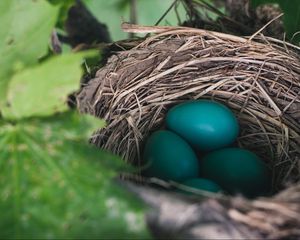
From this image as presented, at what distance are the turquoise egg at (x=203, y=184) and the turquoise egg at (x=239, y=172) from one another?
1.6 inches

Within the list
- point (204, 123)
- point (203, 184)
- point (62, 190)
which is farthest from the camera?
point (204, 123)

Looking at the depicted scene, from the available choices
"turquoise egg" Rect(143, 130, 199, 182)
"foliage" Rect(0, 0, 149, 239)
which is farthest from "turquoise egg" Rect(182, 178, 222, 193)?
"foliage" Rect(0, 0, 149, 239)

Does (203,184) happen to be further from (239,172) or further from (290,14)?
(290,14)

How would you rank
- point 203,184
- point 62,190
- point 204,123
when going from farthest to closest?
point 204,123 → point 203,184 → point 62,190

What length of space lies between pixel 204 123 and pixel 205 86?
0.34ft

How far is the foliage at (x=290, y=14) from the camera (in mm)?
909

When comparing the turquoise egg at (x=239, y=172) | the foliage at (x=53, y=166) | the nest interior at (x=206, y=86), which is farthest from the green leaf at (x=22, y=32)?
the turquoise egg at (x=239, y=172)

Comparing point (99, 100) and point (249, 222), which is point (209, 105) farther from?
point (249, 222)

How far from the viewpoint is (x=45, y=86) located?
564mm

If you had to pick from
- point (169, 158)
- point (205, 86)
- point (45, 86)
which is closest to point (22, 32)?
point (45, 86)

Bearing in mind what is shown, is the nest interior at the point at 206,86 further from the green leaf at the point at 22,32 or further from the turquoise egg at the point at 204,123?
the green leaf at the point at 22,32

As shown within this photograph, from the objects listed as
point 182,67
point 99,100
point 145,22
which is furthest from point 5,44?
point 145,22

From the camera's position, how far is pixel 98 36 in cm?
119

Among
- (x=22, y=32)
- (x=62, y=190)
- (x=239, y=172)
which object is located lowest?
(x=239, y=172)
